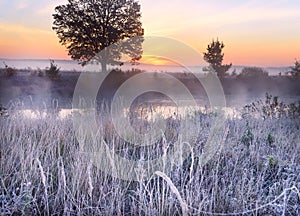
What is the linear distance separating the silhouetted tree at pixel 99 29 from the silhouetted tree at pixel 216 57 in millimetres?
4995

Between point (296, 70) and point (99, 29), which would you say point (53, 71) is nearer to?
point (99, 29)

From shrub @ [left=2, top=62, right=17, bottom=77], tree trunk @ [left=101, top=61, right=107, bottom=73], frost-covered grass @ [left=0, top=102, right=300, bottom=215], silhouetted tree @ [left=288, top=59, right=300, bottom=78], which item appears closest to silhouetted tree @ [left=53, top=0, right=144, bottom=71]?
tree trunk @ [left=101, top=61, right=107, bottom=73]

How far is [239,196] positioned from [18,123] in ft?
12.7

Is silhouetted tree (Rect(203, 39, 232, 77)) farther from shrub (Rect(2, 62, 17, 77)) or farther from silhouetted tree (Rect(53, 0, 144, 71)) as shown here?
shrub (Rect(2, 62, 17, 77))

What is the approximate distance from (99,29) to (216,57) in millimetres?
8416

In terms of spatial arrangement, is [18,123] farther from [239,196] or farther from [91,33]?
[91,33]

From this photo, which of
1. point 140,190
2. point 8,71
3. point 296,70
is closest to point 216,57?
point 296,70

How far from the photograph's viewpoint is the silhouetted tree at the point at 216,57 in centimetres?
2133

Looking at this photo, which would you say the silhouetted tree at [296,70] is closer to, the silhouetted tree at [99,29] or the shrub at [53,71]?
the silhouetted tree at [99,29]

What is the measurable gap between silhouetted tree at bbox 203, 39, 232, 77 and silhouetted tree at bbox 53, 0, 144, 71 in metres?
4.99

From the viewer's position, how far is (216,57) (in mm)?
21953

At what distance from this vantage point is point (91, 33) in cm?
2023

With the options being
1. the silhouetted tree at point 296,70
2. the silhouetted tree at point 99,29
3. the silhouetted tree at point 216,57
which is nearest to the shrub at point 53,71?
the silhouetted tree at point 99,29

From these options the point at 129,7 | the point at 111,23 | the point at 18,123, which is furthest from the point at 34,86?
the point at 18,123
